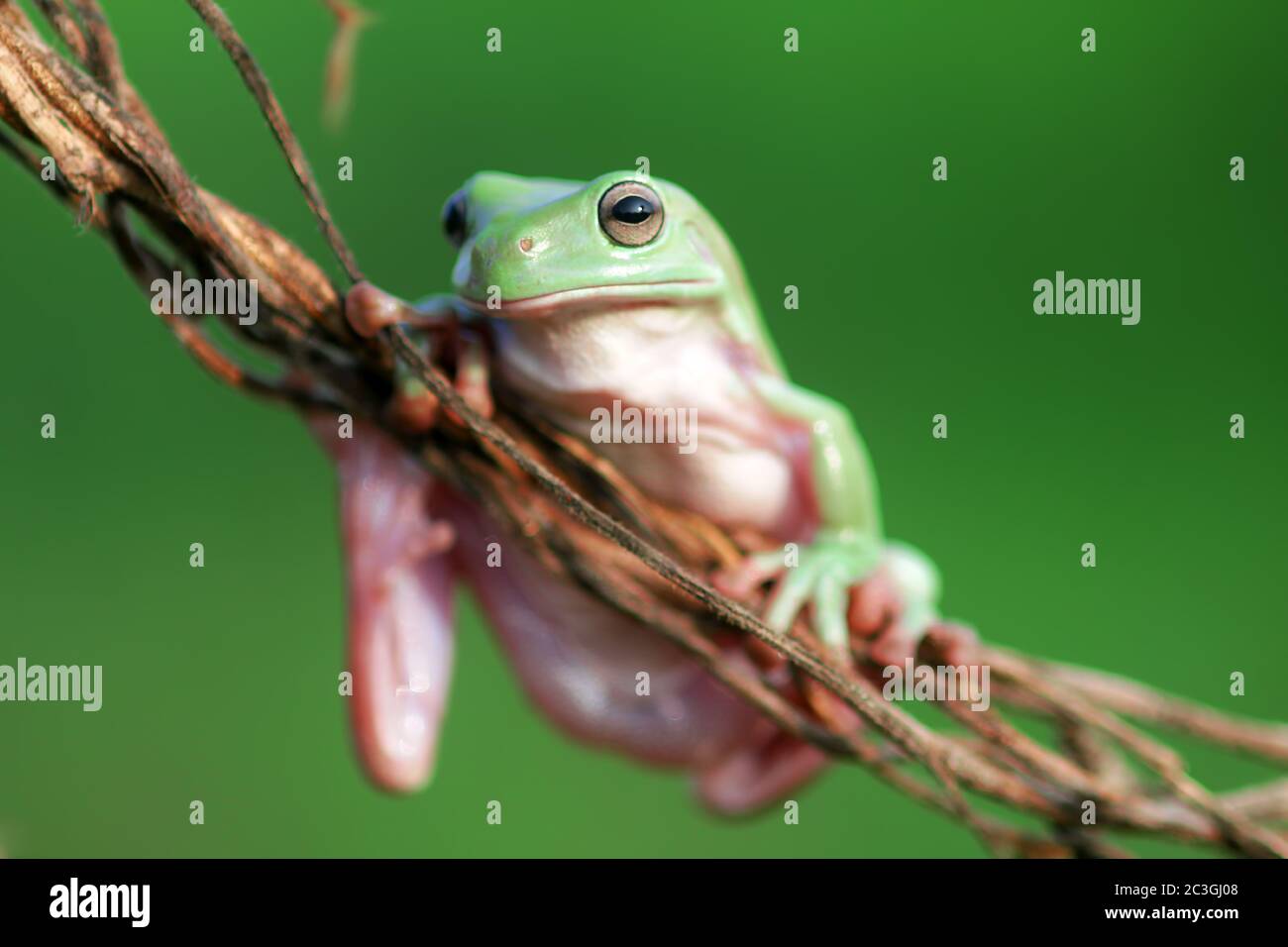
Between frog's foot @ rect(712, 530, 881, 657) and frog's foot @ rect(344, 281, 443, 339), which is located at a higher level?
frog's foot @ rect(344, 281, 443, 339)

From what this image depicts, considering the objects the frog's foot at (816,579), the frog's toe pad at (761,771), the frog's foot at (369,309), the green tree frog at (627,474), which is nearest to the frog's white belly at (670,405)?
the green tree frog at (627,474)

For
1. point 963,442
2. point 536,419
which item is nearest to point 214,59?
point 963,442

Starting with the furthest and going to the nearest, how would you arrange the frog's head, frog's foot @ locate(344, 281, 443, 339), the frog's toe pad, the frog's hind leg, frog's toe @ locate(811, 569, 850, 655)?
1. the frog's toe pad
2. the frog's hind leg
3. frog's toe @ locate(811, 569, 850, 655)
4. the frog's head
5. frog's foot @ locate(344, 281, 443, 339)

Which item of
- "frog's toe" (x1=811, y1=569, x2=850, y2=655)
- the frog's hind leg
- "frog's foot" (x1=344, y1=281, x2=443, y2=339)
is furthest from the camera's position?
the frog's hind leg

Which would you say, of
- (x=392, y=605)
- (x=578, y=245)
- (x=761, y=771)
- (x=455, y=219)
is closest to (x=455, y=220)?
(x=455, y=219)

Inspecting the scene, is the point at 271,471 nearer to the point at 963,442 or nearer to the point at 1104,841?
the point at 963,442

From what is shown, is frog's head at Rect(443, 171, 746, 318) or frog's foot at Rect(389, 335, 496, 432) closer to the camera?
frog's foot at Rect(389, 335, 496, 432)

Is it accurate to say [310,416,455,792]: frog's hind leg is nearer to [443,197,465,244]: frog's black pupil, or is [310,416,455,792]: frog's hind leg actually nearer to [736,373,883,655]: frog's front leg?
[443,197,465,244]: frog's black pupil

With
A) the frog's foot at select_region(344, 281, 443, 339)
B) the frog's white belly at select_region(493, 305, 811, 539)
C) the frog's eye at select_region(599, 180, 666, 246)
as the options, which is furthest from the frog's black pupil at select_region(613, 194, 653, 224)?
the frog's foot at select_region(344, 281, 443, 339)

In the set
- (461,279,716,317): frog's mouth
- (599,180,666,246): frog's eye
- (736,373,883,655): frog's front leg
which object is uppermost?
(599,180,666,246): frog's eye
